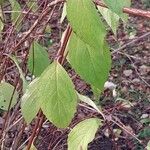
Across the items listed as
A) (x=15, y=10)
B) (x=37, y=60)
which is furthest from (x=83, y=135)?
(x=15, y=10)

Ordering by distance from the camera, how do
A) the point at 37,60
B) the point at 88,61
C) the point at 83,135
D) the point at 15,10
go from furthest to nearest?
the point at 15,10 → the point at 37,60 → the point at 83,135 → the point at 88,61

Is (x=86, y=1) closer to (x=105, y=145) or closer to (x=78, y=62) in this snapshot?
(x=78, y=62)

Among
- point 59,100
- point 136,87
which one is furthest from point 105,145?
point 59,100

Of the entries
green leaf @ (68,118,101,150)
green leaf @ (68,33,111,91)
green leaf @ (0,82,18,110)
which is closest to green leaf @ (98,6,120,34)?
green leaf @ (68,33,111,91)

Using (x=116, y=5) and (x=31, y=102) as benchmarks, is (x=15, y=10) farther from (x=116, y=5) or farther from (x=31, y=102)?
(x=116, y=5)

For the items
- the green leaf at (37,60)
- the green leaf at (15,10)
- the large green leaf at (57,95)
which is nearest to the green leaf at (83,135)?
the large green leaf at (57,95)

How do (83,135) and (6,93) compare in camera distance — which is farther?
(6,93)

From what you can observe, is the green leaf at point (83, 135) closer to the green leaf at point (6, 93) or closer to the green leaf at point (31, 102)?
the green leaf at point (31, 102)
